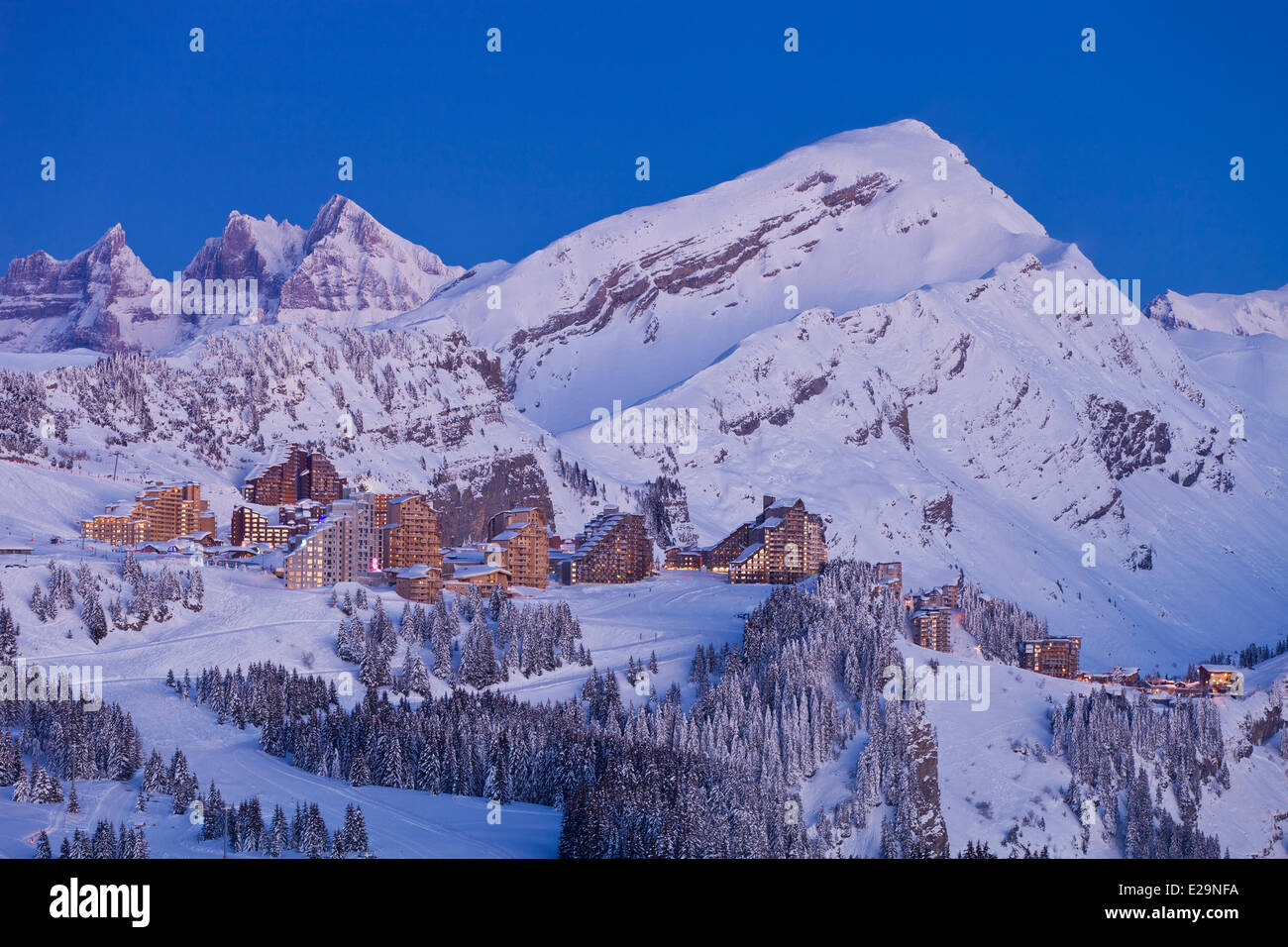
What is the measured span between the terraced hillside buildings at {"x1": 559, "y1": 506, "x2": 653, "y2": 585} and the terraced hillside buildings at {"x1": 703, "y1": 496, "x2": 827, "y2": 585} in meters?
11.1

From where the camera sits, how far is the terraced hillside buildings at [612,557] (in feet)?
536

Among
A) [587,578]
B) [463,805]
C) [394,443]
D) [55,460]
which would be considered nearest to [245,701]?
[463,805]

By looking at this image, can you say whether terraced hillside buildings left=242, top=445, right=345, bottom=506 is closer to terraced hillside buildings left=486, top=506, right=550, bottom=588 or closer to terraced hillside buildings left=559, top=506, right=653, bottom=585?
terraced hillside buildings left=486, top=506, right=550, bottom=588

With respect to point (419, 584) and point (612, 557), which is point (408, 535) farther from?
point (612, 557)

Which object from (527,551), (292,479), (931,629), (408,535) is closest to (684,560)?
(527,551)

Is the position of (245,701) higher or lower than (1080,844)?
higher

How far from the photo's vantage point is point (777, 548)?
555ft

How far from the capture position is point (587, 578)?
164 meters

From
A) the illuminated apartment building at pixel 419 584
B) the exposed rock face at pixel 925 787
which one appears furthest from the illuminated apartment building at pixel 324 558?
the exposed rock face at pixel 925 787

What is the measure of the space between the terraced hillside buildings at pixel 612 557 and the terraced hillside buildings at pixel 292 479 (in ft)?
104

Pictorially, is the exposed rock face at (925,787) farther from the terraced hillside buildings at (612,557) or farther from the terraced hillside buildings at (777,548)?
the terraced hillside buildings at (612,557)

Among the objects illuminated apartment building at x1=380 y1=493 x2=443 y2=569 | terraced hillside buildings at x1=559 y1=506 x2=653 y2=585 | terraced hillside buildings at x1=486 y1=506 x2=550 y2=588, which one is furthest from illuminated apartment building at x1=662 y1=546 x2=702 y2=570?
illuminated apartment building at x1=380 y1=493 x2=443 y2=569

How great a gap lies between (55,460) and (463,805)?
380ft
